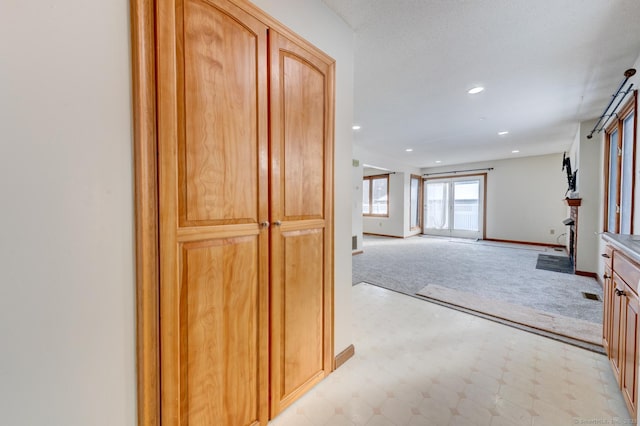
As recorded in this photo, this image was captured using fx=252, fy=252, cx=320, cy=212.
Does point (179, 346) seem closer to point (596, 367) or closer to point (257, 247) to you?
point (257, 247)

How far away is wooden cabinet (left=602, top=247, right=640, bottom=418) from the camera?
122 centimetres

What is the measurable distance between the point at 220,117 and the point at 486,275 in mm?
4504

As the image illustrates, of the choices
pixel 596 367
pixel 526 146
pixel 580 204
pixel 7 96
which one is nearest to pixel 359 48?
pixel 7 96

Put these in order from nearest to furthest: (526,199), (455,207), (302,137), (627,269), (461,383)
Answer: (627,269)
(302,137)
(461,383)
(526,199)
(455,207)

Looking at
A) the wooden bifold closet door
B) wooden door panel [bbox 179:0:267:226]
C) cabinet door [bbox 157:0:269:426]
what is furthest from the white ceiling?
cabinet door [bbox 157:0:269:426]

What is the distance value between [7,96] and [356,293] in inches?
128

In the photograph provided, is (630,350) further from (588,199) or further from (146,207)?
(588,199)

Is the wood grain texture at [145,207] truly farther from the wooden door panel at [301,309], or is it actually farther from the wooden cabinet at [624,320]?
the wooden cabinet at [624,320]

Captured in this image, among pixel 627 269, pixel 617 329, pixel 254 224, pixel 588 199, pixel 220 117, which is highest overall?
pixel 220 117

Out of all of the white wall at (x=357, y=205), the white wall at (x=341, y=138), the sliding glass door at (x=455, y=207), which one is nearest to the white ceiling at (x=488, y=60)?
the white wall at (x=341, y=138)

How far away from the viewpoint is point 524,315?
2600 mm

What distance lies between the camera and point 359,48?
7.20ft

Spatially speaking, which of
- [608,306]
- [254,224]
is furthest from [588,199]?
[254,224]

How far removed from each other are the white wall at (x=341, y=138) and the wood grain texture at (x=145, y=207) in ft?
3.14
